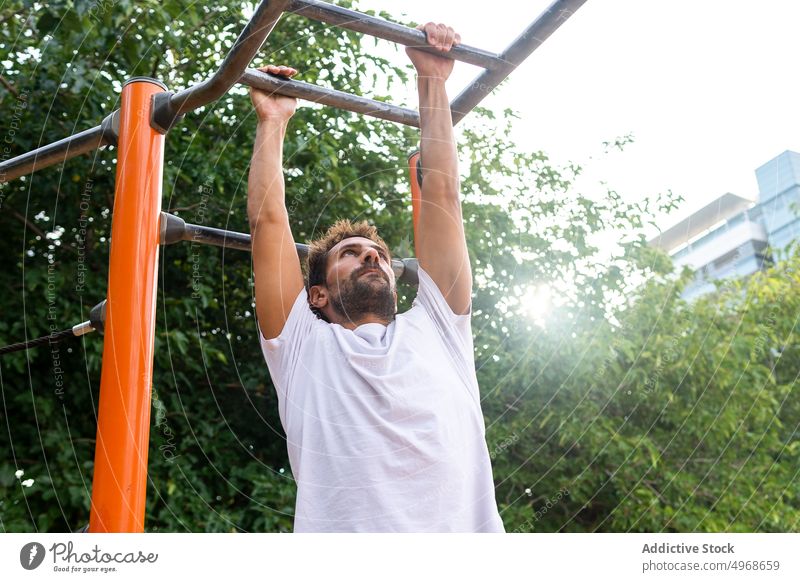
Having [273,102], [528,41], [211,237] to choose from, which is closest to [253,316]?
[211,237]

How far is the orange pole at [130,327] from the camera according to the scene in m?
0.92

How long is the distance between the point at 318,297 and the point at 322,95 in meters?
0.29

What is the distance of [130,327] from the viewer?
3.24ft

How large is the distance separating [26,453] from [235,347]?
59 cm

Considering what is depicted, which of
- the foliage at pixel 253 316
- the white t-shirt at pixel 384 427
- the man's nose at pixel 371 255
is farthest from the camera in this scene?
the foliage at pixel 253 316

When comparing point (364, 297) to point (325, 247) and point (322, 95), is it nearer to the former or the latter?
point (325, 247)

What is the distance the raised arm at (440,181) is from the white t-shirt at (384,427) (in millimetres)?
47

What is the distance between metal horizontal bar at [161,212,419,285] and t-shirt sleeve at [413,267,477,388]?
26 cm

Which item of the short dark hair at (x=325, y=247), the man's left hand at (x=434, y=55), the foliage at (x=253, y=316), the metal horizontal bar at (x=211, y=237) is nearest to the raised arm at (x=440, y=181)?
the man's left hand at (x=434, y=55)

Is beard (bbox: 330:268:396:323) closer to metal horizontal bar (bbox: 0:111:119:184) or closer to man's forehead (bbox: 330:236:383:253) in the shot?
man's forehead (bbox: 330:236:383:253)

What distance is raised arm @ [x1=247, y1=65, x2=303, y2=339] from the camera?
3.18 feet

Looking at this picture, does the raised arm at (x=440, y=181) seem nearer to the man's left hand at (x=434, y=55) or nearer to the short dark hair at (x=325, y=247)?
the man's left hand at (x=434, y=55)
